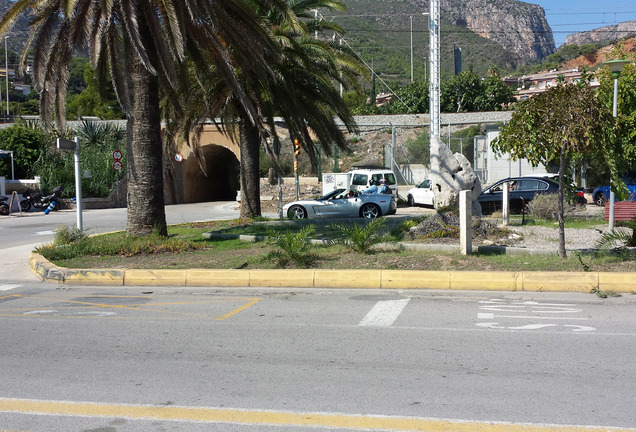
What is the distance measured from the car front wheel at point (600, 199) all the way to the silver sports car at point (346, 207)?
9.67m

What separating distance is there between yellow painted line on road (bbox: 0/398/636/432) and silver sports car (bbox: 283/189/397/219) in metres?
16.8

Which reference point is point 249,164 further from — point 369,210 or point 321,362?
point 321,362

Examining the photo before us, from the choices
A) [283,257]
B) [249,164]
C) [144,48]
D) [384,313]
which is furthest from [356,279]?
[249,164]

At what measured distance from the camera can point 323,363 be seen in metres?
6.00

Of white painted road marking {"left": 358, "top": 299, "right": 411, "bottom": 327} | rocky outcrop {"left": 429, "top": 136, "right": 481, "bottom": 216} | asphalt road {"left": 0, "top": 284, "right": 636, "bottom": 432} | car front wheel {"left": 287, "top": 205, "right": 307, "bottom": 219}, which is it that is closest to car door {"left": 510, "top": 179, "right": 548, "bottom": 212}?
rocky outcrop {"left": 429, "top": 136, "right": 481, "bottom": 216}

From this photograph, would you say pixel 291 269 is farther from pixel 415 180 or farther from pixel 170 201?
pixel 170 201

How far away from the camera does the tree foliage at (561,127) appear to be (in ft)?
31.8

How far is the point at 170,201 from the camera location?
38.2m

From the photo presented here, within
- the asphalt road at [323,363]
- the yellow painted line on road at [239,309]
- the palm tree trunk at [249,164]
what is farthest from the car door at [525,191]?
the yellow painted line on road at [239,309]

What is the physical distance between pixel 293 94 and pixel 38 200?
19.3m

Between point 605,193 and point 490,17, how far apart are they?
11901 cm

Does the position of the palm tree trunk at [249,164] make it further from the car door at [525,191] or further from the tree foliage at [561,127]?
the tree foliage at [561,127]

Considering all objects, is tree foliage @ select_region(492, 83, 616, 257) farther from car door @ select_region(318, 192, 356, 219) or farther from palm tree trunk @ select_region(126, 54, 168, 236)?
car door @ select_region(318, 192, 356, 219)

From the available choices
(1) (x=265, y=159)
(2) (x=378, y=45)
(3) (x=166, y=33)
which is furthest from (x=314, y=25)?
(2) (x=378, y=45)
